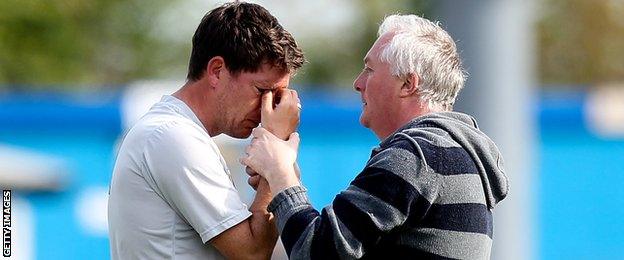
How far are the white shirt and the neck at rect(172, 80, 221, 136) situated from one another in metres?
0.12

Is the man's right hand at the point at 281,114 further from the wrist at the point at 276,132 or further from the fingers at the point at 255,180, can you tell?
the fingers at the point at 255,180

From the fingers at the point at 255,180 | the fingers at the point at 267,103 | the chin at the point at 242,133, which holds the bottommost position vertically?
the fingers at the point at 255,180

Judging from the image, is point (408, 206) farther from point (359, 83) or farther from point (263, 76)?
point (263, 76)

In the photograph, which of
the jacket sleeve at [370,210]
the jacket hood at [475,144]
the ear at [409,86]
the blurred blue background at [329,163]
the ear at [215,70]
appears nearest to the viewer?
the jacket sleeve at [370,210]

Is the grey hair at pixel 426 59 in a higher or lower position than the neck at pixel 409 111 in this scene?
higher

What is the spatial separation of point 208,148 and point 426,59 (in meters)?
0.77

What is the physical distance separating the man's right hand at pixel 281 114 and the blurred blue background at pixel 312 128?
34 cm

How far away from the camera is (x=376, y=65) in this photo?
4.24 m

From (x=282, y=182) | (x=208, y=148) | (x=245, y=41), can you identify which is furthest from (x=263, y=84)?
(x=282, y=182)

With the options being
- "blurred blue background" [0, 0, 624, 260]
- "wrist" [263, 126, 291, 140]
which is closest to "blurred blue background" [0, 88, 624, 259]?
"blurred blue background" [0, 0, 624, 260]

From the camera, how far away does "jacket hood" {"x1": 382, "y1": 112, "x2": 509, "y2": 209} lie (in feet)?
13.3

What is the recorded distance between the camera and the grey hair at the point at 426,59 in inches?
163

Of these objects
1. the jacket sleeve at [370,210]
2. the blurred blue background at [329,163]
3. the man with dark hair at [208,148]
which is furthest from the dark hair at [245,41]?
the blurred blue background at [329,163]

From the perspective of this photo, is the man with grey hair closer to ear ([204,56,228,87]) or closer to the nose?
the nose
